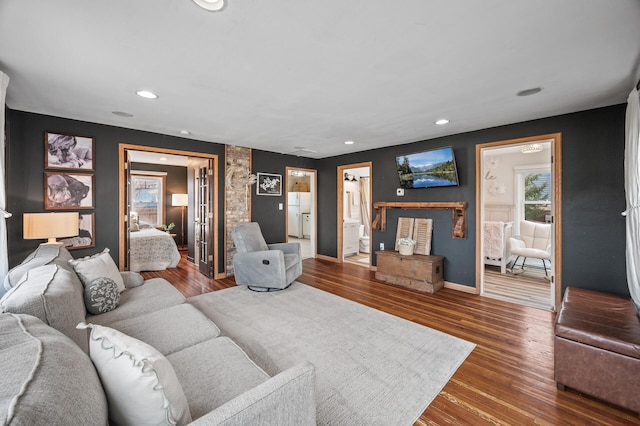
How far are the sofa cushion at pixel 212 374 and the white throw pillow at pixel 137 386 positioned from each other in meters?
0.25

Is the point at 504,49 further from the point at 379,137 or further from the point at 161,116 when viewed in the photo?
the point at 161,116

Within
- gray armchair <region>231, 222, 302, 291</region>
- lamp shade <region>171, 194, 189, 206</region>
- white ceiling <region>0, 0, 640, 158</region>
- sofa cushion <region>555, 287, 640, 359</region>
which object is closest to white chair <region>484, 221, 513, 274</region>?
white ceiling <region>0, 0, 640, 158</region>

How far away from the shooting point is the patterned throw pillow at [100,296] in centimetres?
208

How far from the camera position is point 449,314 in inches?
129

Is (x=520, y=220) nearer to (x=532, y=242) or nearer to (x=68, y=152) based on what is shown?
(x=532, y=242)

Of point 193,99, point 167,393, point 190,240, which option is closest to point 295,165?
point 190,240

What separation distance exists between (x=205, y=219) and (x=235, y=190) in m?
0.77

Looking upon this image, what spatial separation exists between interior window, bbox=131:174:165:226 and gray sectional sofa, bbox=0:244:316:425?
6332 millimetres

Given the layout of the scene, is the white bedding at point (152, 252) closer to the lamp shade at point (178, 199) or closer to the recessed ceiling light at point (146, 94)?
the lamp shade at point (178, 199)

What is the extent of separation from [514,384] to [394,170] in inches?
141

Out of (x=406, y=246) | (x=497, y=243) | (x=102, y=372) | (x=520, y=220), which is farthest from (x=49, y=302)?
(x=520, y=220)

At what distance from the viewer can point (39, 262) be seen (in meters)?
2.04

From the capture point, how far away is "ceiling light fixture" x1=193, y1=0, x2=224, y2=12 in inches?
56.7

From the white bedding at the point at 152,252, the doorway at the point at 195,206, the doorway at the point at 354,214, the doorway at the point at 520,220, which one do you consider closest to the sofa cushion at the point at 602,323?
the doorway at the point at 520,220
